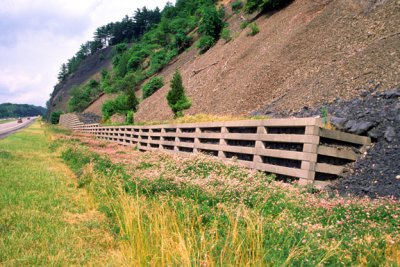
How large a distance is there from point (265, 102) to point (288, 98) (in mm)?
2368

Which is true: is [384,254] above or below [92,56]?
below

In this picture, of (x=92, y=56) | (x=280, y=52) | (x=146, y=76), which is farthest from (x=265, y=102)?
(x=92, y=56)

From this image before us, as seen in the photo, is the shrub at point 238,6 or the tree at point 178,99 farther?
Answer: the shrub at point 238,6

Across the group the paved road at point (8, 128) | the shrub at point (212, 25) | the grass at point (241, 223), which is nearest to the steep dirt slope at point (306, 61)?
the grass at point (241, 223)

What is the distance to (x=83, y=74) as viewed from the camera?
127m

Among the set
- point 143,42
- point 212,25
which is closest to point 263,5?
point 212,25

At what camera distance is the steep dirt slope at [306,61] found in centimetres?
1118

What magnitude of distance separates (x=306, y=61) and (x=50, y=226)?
14.6 m

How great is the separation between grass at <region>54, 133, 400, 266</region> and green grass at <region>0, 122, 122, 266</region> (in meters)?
0.28

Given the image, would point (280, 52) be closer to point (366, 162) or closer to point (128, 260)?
point (366, 162)

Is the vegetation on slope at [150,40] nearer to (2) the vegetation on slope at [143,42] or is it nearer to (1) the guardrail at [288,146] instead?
(2) the vegetation on slope at [143,42]

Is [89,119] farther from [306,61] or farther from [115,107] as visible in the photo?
[306,61]

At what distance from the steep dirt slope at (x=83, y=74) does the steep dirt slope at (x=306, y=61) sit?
99399mm

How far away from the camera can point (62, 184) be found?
26.6 ft
